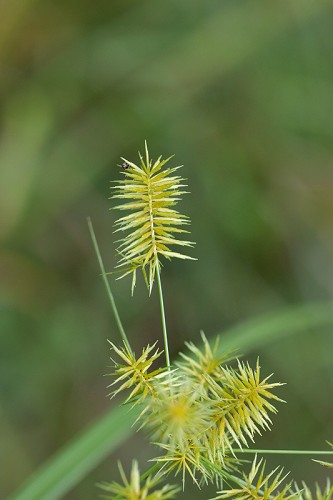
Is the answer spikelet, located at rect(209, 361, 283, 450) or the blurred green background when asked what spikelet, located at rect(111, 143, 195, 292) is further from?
the blurred green background

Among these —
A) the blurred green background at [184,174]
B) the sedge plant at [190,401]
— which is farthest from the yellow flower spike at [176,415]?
the blurred green background at [184,174]

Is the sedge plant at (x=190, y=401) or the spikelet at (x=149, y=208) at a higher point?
the spikelet at (x=149, y=208)

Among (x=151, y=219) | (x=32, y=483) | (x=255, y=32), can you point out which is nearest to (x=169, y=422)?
(x=151, y=219)

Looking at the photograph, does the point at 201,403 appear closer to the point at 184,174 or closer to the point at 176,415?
the point at 176,415

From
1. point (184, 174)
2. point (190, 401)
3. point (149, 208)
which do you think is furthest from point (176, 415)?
point (184, 174)

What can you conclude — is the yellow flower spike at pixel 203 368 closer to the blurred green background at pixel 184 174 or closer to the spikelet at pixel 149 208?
the spikelet at pixel 149 208

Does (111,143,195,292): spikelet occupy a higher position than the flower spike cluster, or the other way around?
(111,143,195,292): spikelet

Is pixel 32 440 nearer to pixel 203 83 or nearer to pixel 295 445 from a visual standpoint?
pixel 295 445

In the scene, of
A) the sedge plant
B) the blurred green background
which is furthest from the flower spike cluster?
the blurred green background
